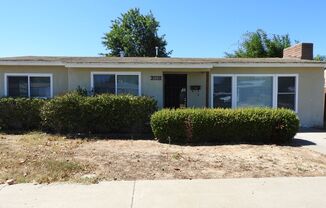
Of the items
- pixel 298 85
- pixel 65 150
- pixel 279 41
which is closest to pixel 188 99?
pixel 298 85

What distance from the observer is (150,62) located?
49.3ft

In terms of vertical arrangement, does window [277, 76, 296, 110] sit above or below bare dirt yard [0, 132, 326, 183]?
above

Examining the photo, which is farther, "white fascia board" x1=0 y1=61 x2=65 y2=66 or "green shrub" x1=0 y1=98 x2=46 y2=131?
"white fascia board" x1=0 y1=61 x2=65 y2=66

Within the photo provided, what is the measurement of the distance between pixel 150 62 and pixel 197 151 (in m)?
5.85

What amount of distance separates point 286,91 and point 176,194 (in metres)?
11.1

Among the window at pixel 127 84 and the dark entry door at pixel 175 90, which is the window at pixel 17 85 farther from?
the dark entry door at pixel 175 90

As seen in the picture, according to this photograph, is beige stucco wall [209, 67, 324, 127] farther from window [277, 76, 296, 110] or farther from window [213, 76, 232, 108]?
window [213, 76, 232, 108]

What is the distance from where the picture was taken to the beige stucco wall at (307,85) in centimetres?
1582

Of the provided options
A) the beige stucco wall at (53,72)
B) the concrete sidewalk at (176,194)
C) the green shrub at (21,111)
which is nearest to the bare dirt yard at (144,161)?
the concrete sidewalk at (176,194)

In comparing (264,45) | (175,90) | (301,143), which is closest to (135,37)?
(264,45)

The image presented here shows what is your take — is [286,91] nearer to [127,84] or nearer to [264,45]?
[127,84]

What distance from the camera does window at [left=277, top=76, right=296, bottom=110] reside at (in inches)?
625

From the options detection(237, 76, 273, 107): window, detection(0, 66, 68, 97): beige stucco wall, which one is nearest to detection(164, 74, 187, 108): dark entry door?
detection(237, 76, 273, 107): window

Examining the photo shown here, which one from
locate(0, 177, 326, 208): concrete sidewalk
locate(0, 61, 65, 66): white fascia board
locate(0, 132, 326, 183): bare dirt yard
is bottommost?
locate(0, 177, 326, 208): concrete sidewalk
